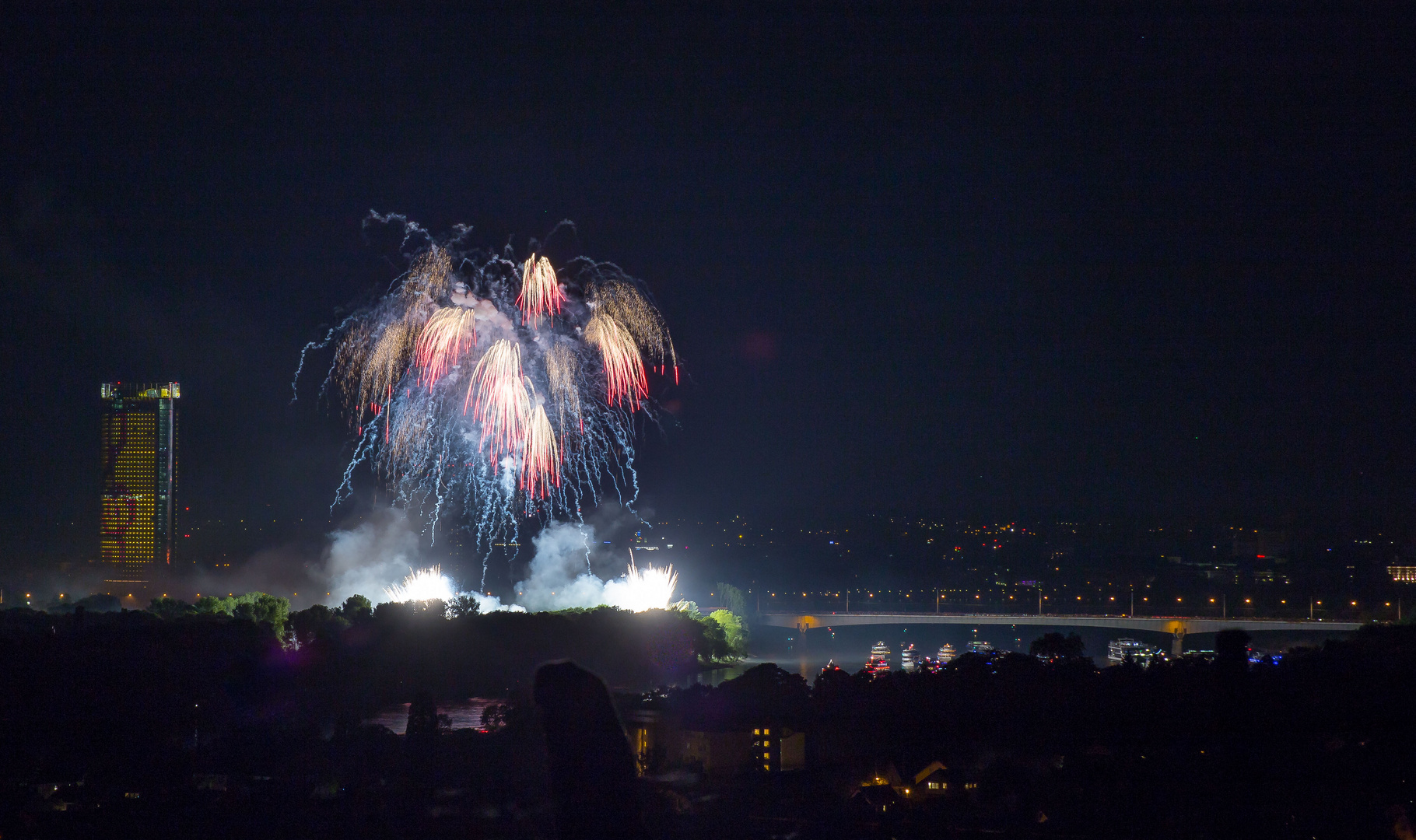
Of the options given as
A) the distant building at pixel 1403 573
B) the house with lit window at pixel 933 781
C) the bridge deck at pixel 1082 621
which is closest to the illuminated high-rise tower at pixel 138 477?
the bridge deck at pixel 1082 621

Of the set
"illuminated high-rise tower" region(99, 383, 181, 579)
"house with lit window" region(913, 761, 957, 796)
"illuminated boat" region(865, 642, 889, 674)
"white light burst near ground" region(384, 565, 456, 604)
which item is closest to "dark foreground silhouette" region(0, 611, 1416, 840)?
"house with lit window" region(913, 761, 957, 796)

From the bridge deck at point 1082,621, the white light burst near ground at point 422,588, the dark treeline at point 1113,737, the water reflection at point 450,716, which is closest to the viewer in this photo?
the dark treeline at point 1113,737

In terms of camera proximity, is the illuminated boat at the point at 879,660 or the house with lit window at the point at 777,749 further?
the illuminated boat at the point at 879,660

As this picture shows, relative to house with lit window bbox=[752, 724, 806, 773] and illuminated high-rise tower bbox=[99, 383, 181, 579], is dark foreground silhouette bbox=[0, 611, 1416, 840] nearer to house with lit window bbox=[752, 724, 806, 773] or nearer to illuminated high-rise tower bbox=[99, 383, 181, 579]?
house with lit window bbox=[752, 724, 806, 773]

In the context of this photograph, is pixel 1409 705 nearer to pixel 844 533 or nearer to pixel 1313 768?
pixel 1313 768

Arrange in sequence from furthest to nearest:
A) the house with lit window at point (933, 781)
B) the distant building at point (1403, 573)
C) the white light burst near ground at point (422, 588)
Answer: the distant building at point (1403, 573)
the white light burst near ground at point (422, 588)
the house with lit window at point (933, 781)

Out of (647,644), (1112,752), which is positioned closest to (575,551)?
(647,644)

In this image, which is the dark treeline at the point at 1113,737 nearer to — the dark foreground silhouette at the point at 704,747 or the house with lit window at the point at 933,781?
the dark foreground silhouette at the point at 704,747

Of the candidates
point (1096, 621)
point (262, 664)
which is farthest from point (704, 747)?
point (1096, 621)
